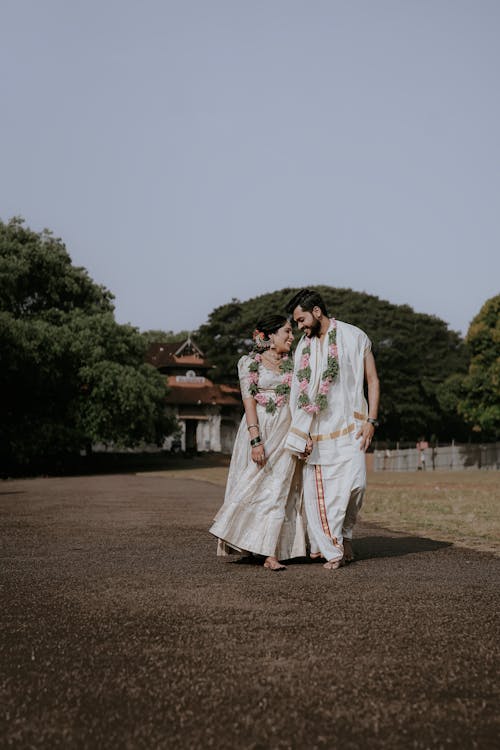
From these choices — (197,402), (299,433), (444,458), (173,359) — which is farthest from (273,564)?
(173,359)

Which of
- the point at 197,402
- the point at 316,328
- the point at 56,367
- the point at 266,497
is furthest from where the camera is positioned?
the point at 197,402

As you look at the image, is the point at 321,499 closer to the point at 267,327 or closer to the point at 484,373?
the point at 267,327

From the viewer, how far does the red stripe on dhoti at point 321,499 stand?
6215 millimetres

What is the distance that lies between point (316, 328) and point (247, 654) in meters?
3.67

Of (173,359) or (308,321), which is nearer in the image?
(308,321)

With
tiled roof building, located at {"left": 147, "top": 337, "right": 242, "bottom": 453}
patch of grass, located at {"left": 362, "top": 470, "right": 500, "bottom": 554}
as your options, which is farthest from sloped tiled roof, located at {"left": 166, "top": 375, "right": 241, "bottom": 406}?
patch of grass, located at {"left": 362, "top": 470, "right": 500, "bottom": 554}

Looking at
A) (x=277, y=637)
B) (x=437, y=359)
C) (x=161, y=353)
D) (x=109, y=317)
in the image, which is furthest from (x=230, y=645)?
(x=161, y=353)

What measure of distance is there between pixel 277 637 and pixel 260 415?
319 cm

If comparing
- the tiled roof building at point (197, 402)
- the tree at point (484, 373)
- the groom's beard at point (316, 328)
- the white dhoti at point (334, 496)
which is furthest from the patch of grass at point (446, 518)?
the tiled roof building at point (197, 402)

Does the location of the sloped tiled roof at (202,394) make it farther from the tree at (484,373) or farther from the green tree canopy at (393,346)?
the tree at (484,373)

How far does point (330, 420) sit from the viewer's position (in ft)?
21.1

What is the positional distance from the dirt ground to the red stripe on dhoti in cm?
30

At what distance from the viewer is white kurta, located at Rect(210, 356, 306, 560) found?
6.27m

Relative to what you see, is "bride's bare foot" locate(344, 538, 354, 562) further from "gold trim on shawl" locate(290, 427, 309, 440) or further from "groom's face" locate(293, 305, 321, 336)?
"groom's face" locate(293, 305, 321, 336)
